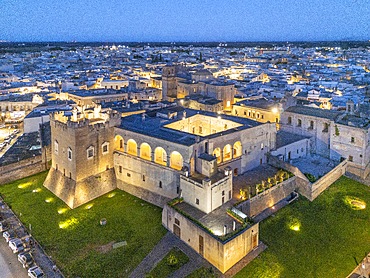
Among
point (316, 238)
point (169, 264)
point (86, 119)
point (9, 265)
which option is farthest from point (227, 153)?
point (9, 265)

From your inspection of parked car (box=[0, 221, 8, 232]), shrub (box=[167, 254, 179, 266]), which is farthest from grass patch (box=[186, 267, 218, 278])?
parked car (box=[0, 221, 8, 232])

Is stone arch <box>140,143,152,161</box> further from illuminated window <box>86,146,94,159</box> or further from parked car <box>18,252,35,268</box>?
parked car <box>18,252,35,268</box>

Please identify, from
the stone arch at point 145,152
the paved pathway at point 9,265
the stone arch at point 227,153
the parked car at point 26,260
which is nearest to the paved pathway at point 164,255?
the parked car at point 26,260

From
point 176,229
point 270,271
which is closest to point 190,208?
point 176,229

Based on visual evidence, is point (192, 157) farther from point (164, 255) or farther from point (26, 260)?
point (26, 260)

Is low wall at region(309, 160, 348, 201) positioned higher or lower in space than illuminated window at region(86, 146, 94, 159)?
lower

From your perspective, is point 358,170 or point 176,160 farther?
point 358,170
